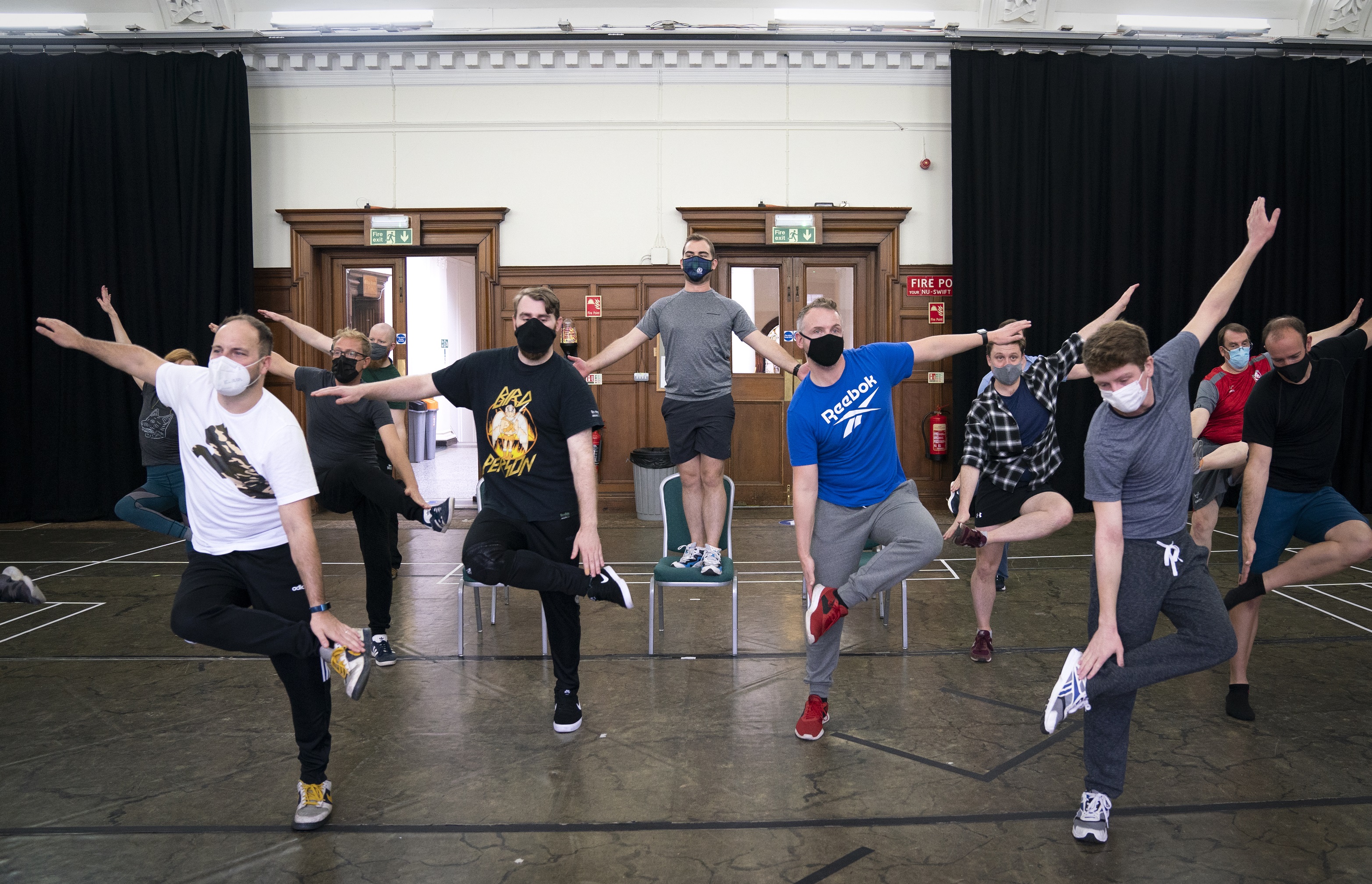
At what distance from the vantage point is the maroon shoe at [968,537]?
13.7 feet

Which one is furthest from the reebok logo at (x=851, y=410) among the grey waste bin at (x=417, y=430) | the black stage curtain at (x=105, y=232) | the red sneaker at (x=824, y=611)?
the grey waste bin at (x=417, y=430)

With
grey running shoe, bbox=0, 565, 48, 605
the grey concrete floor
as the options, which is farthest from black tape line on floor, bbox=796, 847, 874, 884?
grey running shoe, bbox=0, 565, 48, 605

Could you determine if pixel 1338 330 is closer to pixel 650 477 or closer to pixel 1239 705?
pixel 1239 705

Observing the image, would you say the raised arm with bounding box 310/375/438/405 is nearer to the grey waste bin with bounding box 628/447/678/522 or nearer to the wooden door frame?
the grey waste bin with bounding box 628/447/678/522

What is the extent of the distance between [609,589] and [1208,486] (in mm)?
3966

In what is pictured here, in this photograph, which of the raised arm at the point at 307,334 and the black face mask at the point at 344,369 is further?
the raised arm at the point at 307,334

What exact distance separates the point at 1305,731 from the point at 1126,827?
138 cm

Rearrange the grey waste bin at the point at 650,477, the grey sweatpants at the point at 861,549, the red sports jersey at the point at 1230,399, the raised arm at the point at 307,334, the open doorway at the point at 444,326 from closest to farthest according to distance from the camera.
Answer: the grey sweatpants at the point at 861,549, the raised arm at the point at 307,334, the red sports jersey at the point at 1230,399, the grey waste bin at the point at 650,477, the open doorway at the point at 444,326

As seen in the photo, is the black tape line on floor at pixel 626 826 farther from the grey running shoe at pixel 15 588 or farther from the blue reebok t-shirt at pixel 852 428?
the blue reebok t-shirt at pixel 852 428

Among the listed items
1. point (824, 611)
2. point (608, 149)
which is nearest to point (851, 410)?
point (824, 611)

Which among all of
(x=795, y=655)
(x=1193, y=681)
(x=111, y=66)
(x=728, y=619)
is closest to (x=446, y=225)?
(x=111, y=66)

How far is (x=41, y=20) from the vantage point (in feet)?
30.7

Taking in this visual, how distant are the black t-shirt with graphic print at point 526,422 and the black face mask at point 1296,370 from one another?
2.98 m

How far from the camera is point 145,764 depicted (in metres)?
3.61
